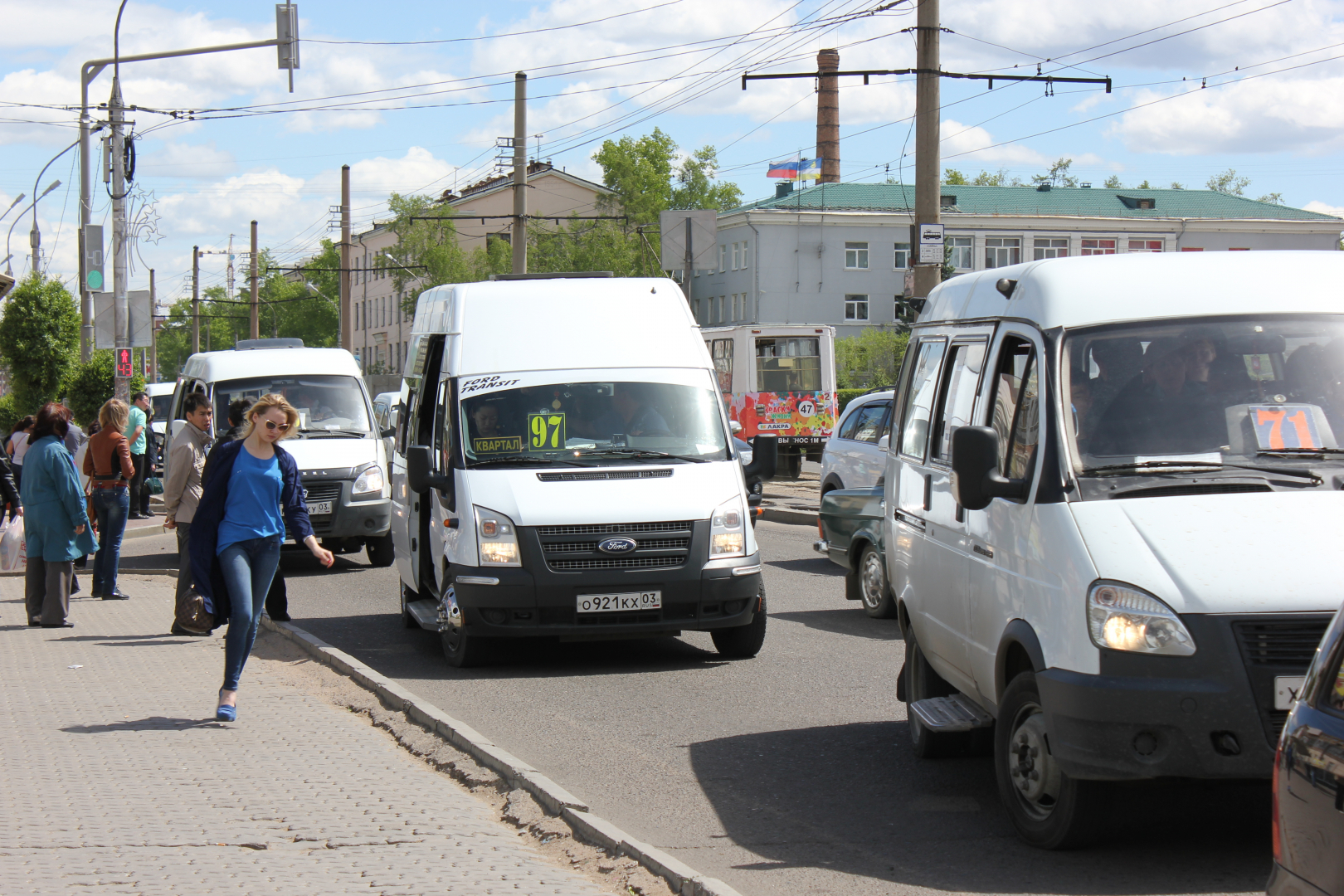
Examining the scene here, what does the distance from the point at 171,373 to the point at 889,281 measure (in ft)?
378

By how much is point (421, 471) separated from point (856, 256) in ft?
231

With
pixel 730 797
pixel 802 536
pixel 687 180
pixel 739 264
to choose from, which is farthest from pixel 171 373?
pixel 730 797

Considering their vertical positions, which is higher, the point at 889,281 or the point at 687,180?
the point at 687,180

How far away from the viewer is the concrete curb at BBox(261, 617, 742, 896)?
5.09m

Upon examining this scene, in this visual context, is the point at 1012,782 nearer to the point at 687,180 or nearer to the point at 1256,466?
the point at 1256,466

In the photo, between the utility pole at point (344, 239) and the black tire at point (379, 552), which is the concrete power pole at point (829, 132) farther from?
the black tire at point (379, 552)

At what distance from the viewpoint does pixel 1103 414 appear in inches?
223

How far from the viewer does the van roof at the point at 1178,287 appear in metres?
5.89

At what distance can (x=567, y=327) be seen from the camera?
35.5 ft

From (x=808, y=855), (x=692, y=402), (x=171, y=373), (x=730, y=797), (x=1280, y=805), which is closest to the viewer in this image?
(x=1280, y=805)

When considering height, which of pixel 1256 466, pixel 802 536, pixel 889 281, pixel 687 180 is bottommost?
pixel 802 536

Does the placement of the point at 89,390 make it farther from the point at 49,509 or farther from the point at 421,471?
the point at 421,471

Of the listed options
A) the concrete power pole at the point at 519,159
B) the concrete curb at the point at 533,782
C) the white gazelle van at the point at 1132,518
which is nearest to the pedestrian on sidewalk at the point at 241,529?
the concrete curb at the point at 533,782

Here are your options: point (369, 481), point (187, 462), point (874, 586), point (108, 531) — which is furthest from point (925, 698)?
point (369, 481)
